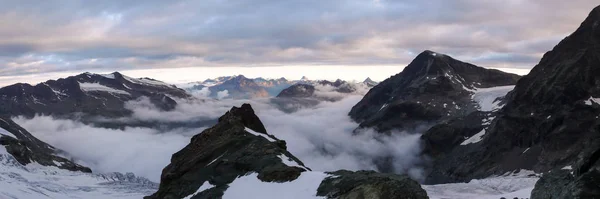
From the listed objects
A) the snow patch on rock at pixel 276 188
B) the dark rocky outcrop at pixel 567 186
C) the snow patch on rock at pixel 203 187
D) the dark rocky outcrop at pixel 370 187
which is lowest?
the snow patch on rock at pixel 203 187

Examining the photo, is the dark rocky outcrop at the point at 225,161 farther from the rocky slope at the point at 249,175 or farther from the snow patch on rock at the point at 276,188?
the snow patch on rock at the point at 276,188

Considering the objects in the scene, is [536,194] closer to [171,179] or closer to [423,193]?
[423,193]

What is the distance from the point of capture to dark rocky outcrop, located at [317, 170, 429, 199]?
39.0 metres

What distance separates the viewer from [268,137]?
83.9 metres

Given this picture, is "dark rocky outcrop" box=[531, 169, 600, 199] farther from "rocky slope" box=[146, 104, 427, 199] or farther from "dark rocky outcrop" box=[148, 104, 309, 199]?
"dark rocky outcrop" box=[148, 104, 309, 199]

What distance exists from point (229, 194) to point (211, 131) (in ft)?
90.0

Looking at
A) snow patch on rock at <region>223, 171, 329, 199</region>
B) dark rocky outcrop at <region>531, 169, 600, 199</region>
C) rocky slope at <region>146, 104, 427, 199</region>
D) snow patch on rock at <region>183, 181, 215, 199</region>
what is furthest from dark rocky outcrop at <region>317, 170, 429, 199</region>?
snow patch on rock at <region>183, 181, 215, 199</region>

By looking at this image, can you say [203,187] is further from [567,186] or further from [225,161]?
[567,186]

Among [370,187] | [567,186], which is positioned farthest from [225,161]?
[567,186]

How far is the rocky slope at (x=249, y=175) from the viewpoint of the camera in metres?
42.1

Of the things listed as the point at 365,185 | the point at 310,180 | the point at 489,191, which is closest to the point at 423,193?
the point at 365,185

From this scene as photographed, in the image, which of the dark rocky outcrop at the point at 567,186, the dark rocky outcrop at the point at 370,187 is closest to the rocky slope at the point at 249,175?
the dark rocky outcrop at the point at 370,187

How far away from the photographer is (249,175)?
61281 mm

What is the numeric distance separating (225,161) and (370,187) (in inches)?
1249
